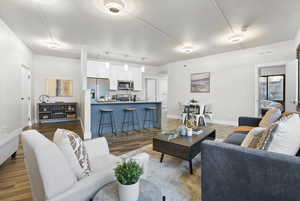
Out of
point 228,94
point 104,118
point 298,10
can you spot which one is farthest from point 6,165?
point 228,94

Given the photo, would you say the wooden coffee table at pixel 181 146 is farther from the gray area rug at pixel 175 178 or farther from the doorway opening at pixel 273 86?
the doorway opening at pixel 273 86

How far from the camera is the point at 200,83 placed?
Answer: 6.52 meters

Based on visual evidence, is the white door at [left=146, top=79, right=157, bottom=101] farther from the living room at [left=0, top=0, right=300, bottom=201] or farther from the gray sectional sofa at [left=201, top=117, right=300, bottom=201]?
the gray sectional sofa at [left=201, top=117, right=300, bottom=201]

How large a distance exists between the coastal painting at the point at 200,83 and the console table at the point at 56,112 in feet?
17.5

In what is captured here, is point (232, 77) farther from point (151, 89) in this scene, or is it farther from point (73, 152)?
point (73, 152)

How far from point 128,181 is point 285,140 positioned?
4.15 feet

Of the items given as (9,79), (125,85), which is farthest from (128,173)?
(125,85)

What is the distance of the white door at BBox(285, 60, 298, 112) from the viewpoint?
153 inches

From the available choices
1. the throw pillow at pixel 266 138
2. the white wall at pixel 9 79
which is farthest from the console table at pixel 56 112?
the throw pillow at pixel 266 138

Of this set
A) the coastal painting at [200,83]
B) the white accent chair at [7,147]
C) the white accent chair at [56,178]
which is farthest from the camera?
the coastal painting at [200,83]

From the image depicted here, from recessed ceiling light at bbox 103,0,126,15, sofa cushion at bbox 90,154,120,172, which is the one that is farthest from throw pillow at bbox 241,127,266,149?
recessed ceiling light at bbox 103,0,126,15

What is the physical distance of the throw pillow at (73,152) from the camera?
105 centimetres

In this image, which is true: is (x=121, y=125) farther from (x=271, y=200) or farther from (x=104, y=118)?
(x=271, y=200)

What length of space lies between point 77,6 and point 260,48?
5.49 meters
